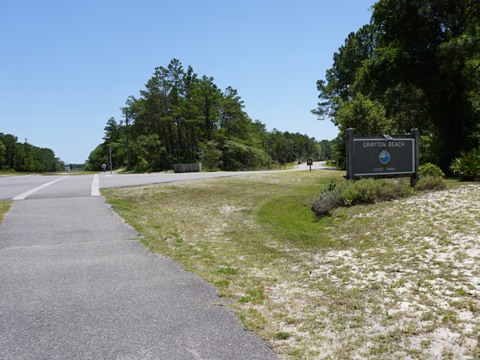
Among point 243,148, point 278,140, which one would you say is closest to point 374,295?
point 243,148

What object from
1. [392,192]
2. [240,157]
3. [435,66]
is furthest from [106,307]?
[240,157]

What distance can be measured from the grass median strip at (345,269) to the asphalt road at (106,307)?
0.37 m

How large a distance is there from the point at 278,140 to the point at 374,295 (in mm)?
119155

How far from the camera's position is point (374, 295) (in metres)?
4.24

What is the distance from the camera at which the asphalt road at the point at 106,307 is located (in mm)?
3051

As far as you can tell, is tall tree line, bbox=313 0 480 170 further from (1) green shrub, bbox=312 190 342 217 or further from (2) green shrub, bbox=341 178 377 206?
(1) green shrub, bbox=312 190 342 217

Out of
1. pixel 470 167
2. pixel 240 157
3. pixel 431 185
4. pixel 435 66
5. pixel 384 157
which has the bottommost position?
pixel 431 185

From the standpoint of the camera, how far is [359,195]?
10242 mm

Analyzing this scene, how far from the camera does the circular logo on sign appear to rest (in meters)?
12.1

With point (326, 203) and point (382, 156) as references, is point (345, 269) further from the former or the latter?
point (382, 156)

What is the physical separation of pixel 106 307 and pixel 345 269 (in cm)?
342

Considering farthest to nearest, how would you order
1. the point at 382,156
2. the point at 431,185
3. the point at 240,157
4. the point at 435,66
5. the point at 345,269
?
the point at 240,157, the point at 435,66, the point at 382,156, the point at 431,185, the point at 345,269

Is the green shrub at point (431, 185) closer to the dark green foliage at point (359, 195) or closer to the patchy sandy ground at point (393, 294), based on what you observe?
the dark green foliage at point (359, 195)

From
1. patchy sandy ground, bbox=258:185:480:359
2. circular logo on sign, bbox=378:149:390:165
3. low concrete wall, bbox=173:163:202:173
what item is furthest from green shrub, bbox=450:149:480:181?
low concrete wall, bbox=173:163:202:173
